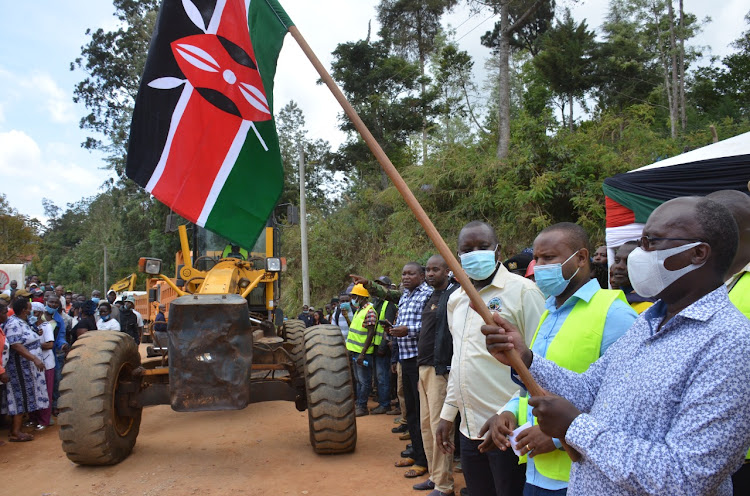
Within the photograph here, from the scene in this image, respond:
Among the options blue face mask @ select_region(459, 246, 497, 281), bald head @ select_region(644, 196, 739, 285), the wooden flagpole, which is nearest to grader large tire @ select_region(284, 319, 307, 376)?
blue face mask @ select_region(459, 246, 497, 281)

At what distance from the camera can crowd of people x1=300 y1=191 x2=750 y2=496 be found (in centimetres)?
129

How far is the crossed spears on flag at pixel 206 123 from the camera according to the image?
4.01m

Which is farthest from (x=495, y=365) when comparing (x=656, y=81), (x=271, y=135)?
(x=656, y=81)

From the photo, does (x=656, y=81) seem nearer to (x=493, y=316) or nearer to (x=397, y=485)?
(x=397, y=485)

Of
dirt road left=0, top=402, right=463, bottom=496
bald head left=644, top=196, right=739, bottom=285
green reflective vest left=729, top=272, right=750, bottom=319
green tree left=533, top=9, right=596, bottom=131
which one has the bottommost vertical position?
dirt road left=0, top=402, right=463, bottom=496

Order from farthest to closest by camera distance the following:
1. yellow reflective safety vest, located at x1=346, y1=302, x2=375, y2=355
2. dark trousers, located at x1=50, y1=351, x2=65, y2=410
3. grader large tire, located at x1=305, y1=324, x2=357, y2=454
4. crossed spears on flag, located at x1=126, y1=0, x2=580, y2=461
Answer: dark trousers, located at x1=50, y1=351, x2=65, y2=410 → yellow reflective safety vest, located at x1=346, y1=302, x2=375, y2=355 → grader large tire, located at x1=305, y1=324, x2=357, y2=454 → crossed spears on flag, located at x1=126, y1=0, x2=580, y2=461

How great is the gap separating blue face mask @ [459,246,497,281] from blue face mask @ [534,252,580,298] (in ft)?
2.33

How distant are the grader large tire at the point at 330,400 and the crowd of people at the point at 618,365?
8.97 feet

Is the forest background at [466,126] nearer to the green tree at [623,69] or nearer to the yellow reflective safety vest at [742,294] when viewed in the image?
the green tree at [623,69]

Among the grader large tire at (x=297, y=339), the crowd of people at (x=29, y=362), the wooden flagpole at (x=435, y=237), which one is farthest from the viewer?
the grader large tire at (x=297, y=339)

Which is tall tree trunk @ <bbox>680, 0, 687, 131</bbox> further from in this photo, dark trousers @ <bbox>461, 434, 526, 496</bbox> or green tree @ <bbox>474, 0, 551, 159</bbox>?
dark trousers @ <bbox>461, 434, 526, 496</bbox>

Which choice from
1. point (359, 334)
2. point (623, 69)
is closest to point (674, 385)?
point (359, 334)

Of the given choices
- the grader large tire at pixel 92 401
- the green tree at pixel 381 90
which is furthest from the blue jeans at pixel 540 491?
the green tree at pixel 381 90

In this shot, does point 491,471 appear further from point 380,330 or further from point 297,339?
point 297,339
